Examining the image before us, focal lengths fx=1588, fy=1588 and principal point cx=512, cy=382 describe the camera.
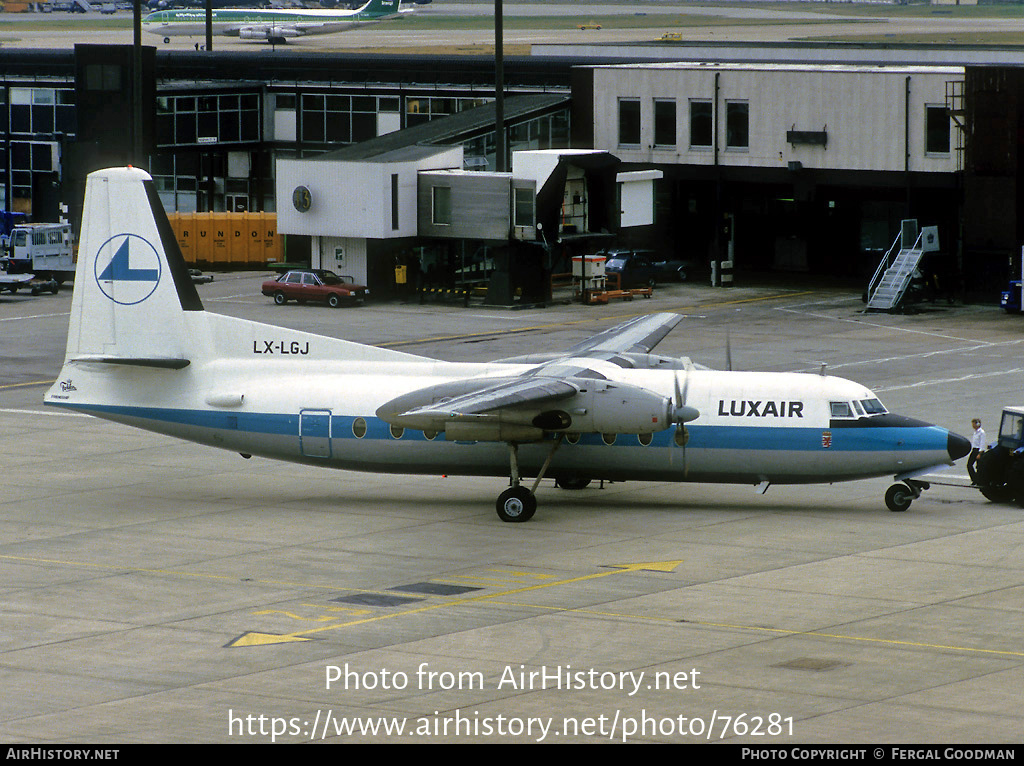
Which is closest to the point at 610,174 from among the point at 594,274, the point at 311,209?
the point at 594,274

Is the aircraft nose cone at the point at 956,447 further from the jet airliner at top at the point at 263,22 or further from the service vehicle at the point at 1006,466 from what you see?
the jet airliner at top at the point at 263,22

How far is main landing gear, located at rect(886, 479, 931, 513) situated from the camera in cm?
3456

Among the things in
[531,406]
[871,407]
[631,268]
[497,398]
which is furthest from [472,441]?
[631,268]

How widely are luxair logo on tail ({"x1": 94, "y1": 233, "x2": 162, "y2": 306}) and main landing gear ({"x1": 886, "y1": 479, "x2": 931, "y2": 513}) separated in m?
17.2

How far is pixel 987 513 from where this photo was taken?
114ft

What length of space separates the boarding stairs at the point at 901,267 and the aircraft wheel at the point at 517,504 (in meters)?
37.6

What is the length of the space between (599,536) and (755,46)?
243ft

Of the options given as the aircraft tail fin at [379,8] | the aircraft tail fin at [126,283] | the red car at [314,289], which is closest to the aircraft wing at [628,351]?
the aircraft tail fin at [126,283]

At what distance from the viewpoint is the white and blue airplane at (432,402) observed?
33719 millimetres

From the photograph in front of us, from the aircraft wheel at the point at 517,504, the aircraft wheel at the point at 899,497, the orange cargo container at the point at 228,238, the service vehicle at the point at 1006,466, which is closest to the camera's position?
the aircraft wheel at the point at 517,504

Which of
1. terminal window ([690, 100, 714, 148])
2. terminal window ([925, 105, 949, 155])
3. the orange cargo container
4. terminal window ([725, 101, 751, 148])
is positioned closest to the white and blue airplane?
terminal window ([925, 105, 949, 155])

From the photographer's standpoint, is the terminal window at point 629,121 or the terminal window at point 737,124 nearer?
the terminal window at point 737,124

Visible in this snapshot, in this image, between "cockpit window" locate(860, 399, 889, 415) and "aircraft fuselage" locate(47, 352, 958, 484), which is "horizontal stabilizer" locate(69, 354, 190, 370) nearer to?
"aircraft fuselage" locate(47, 352, 958, 484)

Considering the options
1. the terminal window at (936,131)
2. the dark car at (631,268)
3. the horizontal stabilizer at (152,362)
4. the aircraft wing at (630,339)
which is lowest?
the horizontal stabilizer at (152,362)
